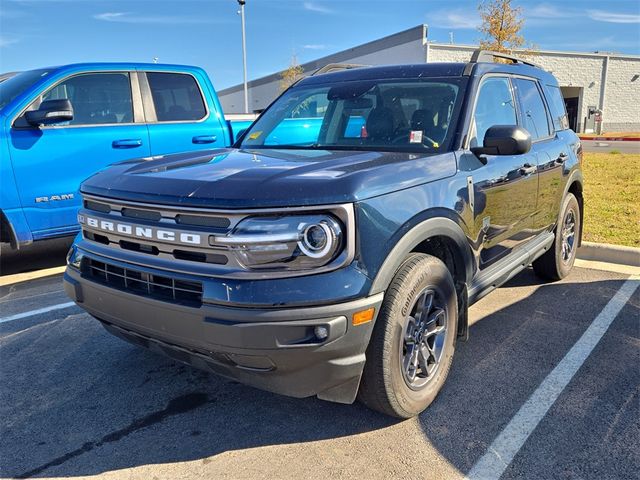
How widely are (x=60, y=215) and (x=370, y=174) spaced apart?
13.7 feet

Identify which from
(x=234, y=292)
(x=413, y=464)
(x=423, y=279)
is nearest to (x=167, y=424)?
(x=234, y=292)

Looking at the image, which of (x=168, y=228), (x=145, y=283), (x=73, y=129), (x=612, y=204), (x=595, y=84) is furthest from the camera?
(x=595, y=84)

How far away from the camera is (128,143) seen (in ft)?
19.6

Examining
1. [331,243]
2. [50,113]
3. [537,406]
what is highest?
[50,113]

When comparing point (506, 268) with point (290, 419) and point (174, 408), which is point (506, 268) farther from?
point (174, 408)

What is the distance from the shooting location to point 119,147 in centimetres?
590

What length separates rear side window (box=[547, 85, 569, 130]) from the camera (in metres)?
5.03

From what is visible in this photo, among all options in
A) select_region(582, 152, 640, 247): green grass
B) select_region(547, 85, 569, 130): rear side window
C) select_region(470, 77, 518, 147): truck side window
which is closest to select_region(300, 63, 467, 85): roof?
select_region(470, 77, 518, 147): truck side window

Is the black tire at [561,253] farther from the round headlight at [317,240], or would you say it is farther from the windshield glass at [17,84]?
the windshield glass at [17,84]

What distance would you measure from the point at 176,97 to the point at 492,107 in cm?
417

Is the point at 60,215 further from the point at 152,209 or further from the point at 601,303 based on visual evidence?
the point at 601,303

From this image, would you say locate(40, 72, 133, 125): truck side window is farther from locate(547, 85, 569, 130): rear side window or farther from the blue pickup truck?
locate(547, 85, 569, 130): rear side window

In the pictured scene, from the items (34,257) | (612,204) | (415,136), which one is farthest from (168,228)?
(612,204)

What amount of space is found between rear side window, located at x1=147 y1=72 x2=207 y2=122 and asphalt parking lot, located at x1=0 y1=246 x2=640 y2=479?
10.6 ft
